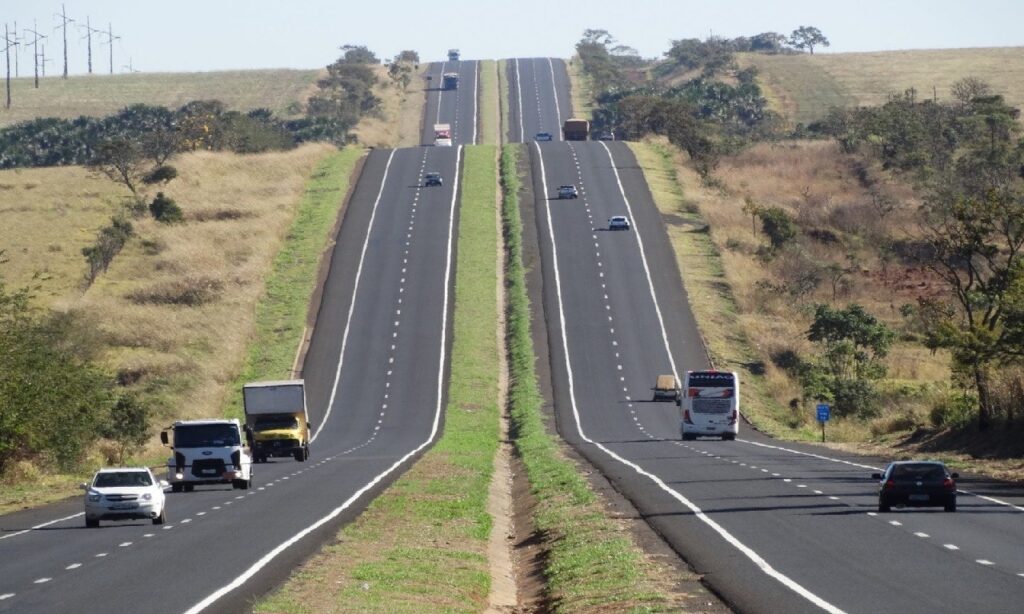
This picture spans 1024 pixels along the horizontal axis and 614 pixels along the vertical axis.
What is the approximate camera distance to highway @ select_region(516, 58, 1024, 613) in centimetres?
2356

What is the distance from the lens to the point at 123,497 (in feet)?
118

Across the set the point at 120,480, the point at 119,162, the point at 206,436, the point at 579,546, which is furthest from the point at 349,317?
the point at 579,546

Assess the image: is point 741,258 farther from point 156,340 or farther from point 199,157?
point 199,157

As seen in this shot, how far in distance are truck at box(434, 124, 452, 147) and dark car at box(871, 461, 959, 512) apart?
412ft

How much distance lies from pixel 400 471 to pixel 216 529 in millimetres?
16252

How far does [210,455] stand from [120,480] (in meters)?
10.6

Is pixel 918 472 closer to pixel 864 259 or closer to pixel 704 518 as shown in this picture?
pixel 704 518

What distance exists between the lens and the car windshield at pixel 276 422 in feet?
203

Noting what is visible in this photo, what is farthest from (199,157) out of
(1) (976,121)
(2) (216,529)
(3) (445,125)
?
(2) (216,529)

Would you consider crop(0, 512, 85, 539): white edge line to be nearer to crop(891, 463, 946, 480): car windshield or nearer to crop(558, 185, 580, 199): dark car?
crop(891, 463, 946, 480): car windshield

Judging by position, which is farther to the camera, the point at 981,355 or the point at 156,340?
the point at 156,340

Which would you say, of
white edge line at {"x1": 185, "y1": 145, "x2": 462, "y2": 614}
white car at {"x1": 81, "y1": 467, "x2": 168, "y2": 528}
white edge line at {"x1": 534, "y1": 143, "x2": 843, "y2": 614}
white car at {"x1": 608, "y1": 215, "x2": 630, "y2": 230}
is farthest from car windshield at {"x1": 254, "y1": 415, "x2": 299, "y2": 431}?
white car at {"x1": 608, "y1": 215, "x2": 630, "y2": 230}

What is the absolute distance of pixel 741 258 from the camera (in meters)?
108

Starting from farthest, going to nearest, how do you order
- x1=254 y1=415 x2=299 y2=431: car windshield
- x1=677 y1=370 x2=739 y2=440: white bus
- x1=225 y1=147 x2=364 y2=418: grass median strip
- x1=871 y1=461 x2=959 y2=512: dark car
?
1. x1=225 y1=147 x2=364 y2=418: grass median strip
2. x1=677 y1=370 x2=739 y2=440: white bus
3. x1=254 y1=415 x2=299 y2=431: car windshield
4. x1=871 y1=461 x2=959 y2=512: dark car
